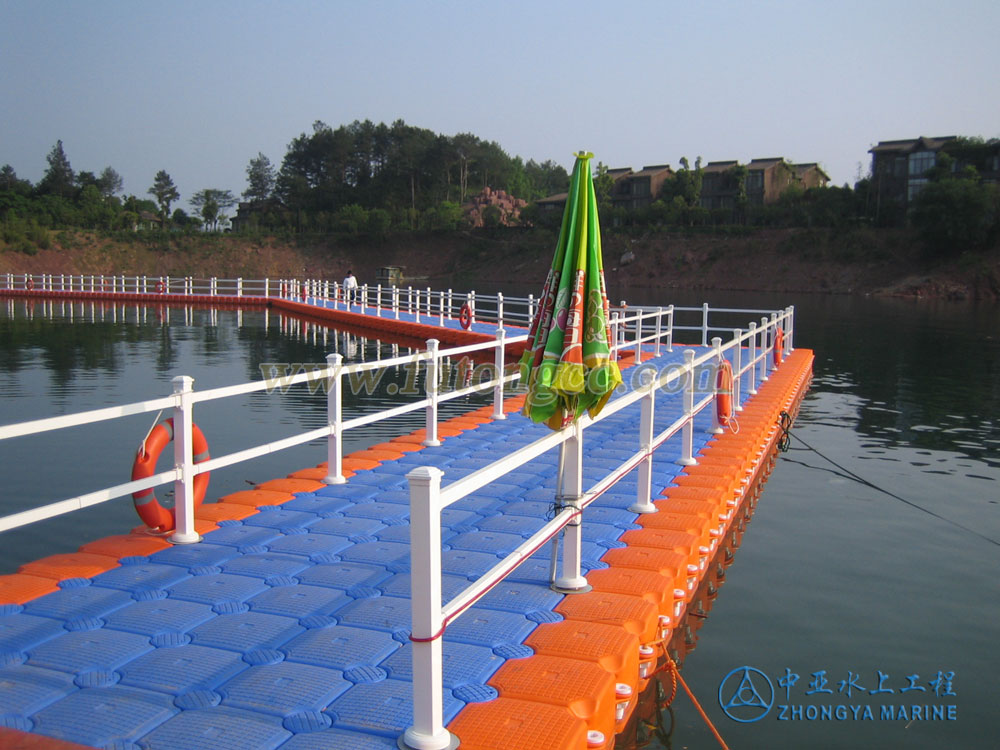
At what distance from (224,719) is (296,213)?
114 meters

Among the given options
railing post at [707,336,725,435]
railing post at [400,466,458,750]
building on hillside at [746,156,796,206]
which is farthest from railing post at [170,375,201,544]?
building on hillside at [746,156,796,206]

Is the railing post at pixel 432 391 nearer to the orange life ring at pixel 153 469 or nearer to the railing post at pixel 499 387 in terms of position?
the railing post at pixel 499 387

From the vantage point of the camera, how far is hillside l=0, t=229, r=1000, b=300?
6800 cm

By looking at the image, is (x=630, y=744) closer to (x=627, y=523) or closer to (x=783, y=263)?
(x=627, y=523)

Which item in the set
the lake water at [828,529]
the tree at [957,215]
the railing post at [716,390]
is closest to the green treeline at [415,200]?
the tree at [957,215]

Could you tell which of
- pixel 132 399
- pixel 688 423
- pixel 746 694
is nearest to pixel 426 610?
pixel 746 694

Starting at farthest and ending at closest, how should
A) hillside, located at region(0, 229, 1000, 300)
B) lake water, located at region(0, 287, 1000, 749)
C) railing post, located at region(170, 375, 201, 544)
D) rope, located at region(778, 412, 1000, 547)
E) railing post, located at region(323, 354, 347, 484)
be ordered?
1. hillside, located at region(0, 229, 1000, 300)
2. rope, located at region(778, 412, 1000, 547)
3. railing post, located at region(323, 354, 347, 484)
4. railing post, located at region(170, 375, 201, 544)
5. lake water, located at region(0, 287, 1000, 749)

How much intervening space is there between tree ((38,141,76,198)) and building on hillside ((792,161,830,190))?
90.2m

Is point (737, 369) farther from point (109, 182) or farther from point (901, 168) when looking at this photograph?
point (109, 182)

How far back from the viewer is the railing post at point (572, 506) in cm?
511

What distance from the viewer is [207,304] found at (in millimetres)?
45969

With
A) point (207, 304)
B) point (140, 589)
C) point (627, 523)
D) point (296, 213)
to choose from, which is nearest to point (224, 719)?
point (140, 589)

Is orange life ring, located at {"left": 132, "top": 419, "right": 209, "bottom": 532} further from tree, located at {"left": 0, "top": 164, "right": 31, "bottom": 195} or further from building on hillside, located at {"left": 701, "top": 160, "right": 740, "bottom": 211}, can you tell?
tree, located at {"left": 0, "top": 164, "right": 31, "bottom": 195}

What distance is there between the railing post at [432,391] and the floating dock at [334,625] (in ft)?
4.99
